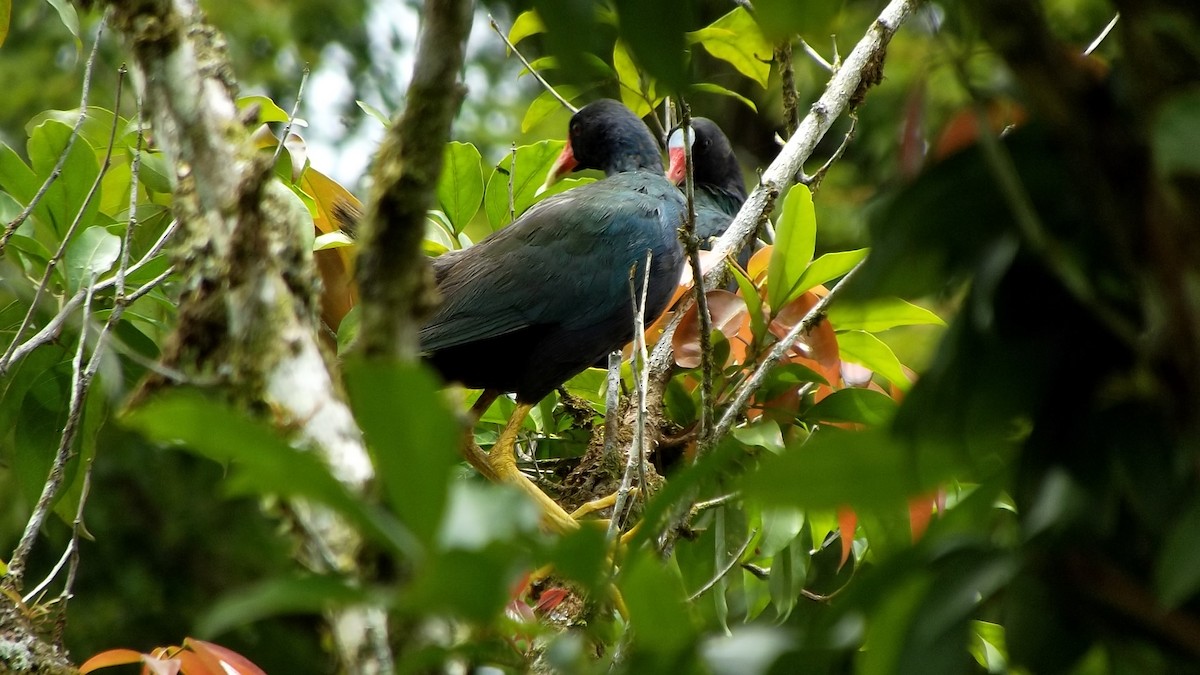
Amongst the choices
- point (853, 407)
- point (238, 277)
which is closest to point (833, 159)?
point (853, 407)

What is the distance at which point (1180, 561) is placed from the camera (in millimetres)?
513

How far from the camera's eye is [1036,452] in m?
0.61

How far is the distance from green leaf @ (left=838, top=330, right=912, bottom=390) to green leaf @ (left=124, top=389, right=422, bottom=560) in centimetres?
A: 176

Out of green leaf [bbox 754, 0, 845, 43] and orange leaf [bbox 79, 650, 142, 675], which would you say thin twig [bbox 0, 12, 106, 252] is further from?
green leaf [bbox 754, 0, 845, 43]

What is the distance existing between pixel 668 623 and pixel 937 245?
0.23 metres

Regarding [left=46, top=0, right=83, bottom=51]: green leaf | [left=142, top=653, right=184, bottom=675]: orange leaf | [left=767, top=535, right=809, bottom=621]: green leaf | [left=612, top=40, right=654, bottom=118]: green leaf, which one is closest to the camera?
[left=142, top=653, right=184, bottom=675]: orange leaf

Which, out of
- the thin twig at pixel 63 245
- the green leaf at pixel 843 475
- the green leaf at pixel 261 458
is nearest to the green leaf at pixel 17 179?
the thin twig at pixel 63 245

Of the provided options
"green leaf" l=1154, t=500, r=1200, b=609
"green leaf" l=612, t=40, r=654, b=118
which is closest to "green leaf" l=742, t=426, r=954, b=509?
"green leaf" l=1154, t=500, r=1200, b=609

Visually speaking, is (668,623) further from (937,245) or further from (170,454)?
(170,454)

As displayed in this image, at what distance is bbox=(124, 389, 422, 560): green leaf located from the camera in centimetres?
51

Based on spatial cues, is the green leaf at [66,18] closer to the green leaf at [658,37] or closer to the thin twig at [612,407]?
the thin twig at [612,407]

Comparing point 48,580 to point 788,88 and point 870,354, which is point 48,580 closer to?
point 870,354

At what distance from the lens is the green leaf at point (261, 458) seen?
19.9 inches

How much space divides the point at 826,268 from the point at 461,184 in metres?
1.00
